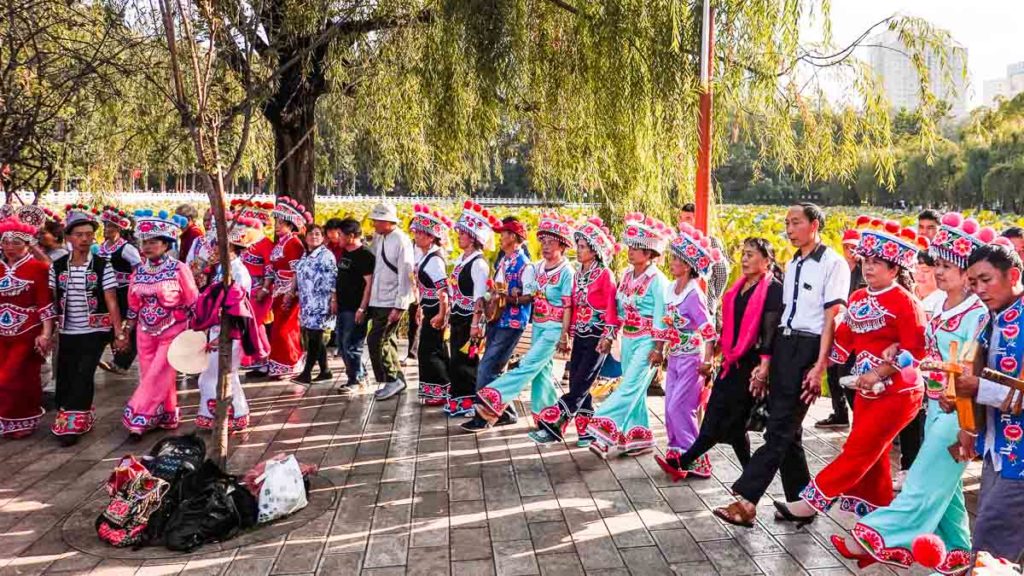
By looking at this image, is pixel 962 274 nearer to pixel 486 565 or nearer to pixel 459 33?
pixel 486 565

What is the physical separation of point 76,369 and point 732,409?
5145 mm

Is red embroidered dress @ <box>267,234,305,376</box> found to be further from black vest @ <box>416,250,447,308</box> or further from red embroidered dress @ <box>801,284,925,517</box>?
red embroidered dress @ <box>801,284,925,517</box>

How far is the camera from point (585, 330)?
7.06 metres

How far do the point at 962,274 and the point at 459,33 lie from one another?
4828mm

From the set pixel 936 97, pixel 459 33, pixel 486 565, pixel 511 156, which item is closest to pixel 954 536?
pixel 486 565

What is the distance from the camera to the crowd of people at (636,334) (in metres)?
4.27

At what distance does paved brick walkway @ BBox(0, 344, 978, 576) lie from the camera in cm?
467

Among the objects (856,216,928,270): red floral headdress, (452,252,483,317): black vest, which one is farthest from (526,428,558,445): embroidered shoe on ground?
(856,216,928,270): red floral headdress

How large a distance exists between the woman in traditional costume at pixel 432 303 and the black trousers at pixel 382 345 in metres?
0.47

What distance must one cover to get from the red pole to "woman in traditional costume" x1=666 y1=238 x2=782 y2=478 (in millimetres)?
1949

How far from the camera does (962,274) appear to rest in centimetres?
428

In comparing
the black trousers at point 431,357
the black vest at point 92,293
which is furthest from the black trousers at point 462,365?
Result: the black vest at point 92,293

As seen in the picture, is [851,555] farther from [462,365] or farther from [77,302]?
[77,302]

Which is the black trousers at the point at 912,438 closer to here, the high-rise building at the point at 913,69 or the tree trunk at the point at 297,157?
the high-rise building at the point at 913,69
